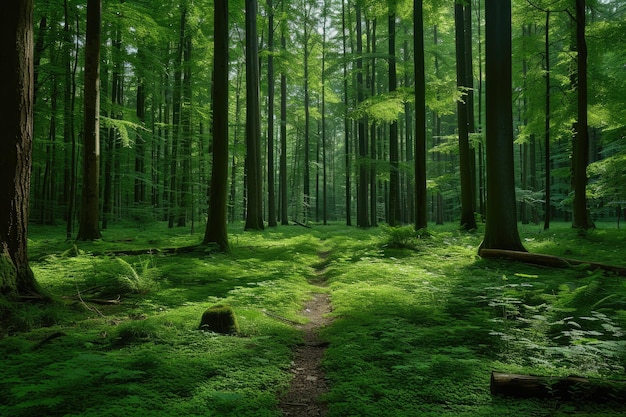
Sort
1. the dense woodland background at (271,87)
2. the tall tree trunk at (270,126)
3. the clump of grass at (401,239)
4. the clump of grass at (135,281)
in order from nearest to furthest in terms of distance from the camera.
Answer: the clump of grass at (135,281), the clump of grass at (401,239), the dense woodland background at (271,87), the tall tree trunk at (270,126)

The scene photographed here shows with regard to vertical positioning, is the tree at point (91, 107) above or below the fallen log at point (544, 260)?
above

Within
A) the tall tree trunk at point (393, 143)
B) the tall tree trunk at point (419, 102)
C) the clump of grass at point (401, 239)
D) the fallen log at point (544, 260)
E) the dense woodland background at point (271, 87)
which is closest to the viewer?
the fallen log at point (544, 260)

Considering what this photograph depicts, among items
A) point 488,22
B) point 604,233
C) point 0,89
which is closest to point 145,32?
point 0,89

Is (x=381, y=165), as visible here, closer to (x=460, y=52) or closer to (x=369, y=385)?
(x=460, y=52)

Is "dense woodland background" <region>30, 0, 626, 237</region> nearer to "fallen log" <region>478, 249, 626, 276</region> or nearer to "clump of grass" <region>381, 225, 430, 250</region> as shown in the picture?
"clump of grass" <region>381, 225, 430, 250</region>

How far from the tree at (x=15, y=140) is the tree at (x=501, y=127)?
27.2 ft

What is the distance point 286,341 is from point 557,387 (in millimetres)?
2538

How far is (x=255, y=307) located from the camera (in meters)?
5.24

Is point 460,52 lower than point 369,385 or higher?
higher

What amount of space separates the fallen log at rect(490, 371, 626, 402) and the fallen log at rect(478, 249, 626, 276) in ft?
15.6

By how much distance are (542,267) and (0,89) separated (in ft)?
29.7

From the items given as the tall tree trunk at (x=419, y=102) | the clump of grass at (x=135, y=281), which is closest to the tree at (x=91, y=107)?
the clump of grass at (x=135, y=281)

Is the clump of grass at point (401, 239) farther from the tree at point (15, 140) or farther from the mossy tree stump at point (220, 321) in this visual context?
the tree at point (15, 140)

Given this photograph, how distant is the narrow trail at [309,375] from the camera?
2.72 m
